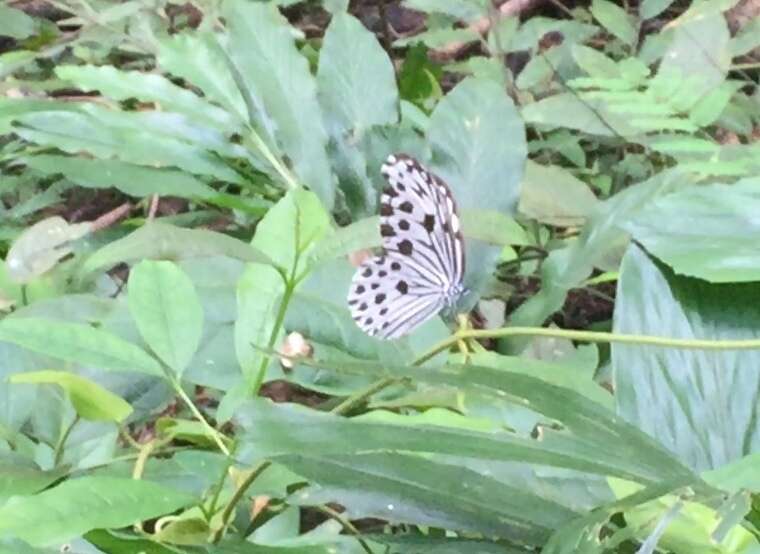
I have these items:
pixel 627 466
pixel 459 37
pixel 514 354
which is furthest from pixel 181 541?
pixel 459 37

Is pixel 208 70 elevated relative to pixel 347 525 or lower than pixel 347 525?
elevated

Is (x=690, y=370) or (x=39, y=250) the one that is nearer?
(x=690, y=370)

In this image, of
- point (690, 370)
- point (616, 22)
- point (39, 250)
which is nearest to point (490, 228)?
point (690, 370)

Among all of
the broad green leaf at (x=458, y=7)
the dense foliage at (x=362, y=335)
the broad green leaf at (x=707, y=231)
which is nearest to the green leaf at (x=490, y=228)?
the dense foliage at (x=362, y=335)

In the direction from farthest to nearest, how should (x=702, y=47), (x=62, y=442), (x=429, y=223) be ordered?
(x=702, y=47)
(x=429, y=223)
(x=62, y=442)

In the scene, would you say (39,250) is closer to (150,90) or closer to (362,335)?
(150,90)

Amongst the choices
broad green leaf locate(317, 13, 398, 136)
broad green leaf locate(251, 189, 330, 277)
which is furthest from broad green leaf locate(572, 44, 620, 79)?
broad green leaf locate(251, 189, 330, 277)
